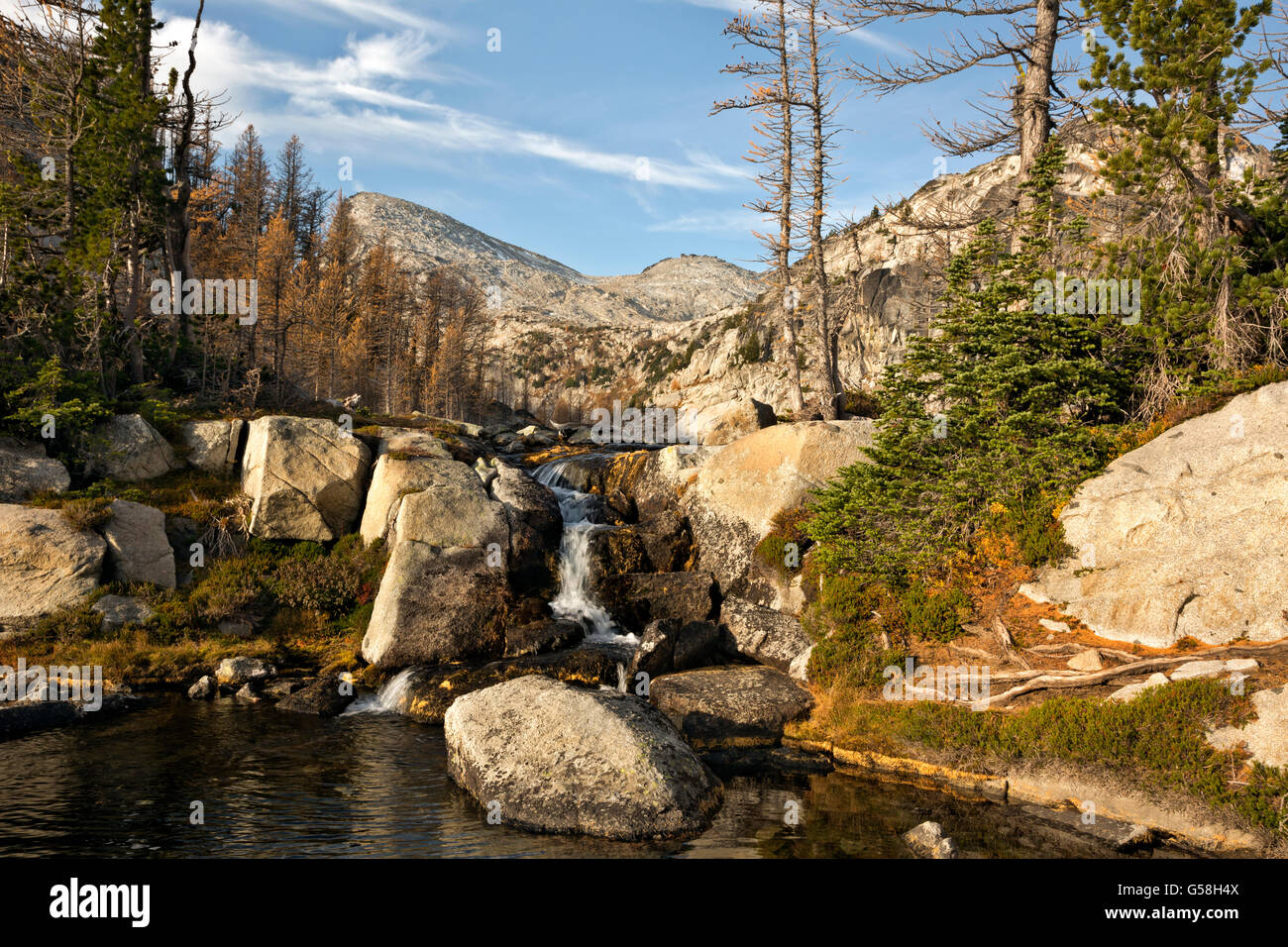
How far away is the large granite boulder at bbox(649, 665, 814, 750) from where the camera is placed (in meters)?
14.1

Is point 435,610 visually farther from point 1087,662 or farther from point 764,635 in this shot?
point 1087,662

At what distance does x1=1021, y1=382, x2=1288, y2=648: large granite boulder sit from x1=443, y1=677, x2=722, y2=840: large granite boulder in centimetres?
827

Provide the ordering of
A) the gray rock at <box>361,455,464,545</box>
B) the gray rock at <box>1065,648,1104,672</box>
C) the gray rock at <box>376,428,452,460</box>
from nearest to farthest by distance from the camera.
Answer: the gray rock at <box>1065,648,1104,672</box>
the gray rock at <box>361,455,464,545</box>
the gray rock at <box>376,428,452,460</box>

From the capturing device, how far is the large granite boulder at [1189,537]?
1173cm

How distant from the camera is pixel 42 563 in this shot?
17.2 metres

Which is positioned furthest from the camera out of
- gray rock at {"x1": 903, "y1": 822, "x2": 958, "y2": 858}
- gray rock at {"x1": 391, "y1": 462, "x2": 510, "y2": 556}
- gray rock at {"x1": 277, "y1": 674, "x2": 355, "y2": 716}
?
gray rock at {"x1": 391, "y1": 462, "x2": 510, "y2": 556}

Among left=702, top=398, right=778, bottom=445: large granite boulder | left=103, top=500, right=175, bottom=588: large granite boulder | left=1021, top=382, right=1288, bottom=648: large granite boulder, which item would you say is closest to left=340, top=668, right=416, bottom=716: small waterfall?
left=103, top=500, right=175, bottom=588: large granite boulder

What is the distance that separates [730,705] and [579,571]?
26.2 feet

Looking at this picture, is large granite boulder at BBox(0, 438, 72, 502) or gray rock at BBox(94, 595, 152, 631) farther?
large granite boulder at BBox(0, 438, 72, 502)

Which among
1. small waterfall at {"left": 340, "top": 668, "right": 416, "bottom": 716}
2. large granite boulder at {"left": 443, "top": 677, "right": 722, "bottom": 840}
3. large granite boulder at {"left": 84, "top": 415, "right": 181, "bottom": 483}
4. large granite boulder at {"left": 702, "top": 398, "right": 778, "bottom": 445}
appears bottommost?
small waterfall at {"left": 340, "top": 668, "right": 416, "bottom": 716}

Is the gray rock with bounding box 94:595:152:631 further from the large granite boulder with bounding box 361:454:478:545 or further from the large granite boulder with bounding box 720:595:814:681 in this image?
the large granite boulder with bounding box 720:595:814:681
